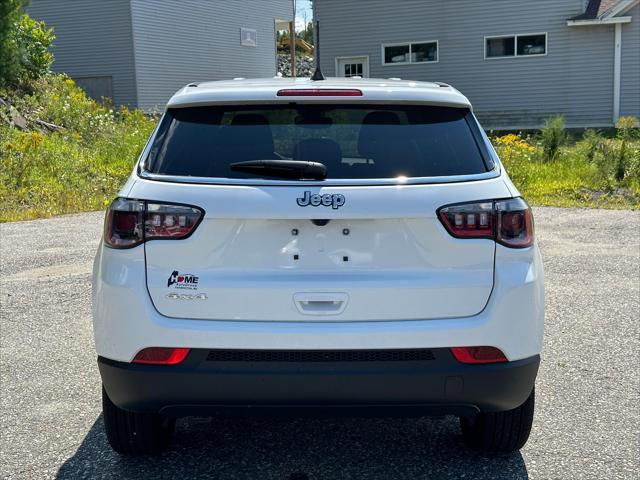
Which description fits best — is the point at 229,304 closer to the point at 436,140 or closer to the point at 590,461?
the point at 436,140

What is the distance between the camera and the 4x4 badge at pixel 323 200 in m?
3.02

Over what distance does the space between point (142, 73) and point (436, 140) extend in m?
24.6

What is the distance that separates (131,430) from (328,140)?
64.3 inches

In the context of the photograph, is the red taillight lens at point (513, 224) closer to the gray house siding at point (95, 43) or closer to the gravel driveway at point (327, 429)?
the gravel driveway at point (327, 429)

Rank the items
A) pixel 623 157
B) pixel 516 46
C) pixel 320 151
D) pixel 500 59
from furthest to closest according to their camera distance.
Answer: pixel 500 59 < pixel 516 46 < pixel 623 157 < pixel 320 151

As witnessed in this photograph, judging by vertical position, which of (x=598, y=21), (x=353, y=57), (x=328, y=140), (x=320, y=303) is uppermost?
(x=598, y=21)

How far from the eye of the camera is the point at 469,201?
3.07m

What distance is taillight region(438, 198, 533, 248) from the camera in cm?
306

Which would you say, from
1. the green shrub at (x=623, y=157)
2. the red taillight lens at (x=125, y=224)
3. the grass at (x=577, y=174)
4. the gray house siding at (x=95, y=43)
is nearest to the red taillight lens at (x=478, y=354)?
the red taillight lens at (x=125, y=224)

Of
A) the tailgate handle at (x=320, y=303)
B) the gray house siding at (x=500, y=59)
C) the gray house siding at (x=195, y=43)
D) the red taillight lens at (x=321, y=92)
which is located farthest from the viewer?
the gray house siding at (x=195, y=43)

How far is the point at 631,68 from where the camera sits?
2366 centimetres

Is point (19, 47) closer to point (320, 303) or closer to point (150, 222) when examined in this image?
point (150, 222)

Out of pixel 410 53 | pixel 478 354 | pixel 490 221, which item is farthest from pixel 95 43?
pixel 478 354

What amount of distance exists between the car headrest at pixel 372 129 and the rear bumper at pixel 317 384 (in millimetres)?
914
